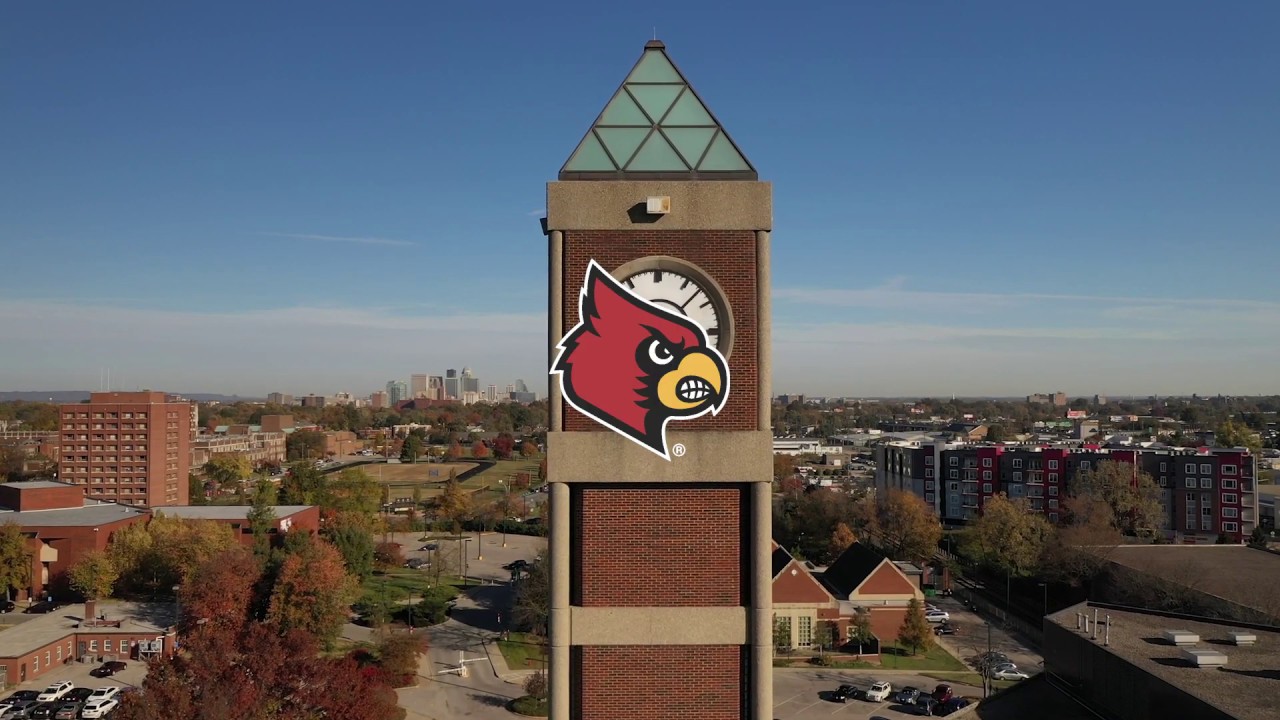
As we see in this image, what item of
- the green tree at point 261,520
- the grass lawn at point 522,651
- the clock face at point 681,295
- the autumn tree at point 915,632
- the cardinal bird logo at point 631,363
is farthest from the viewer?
the green tree at point 261,520

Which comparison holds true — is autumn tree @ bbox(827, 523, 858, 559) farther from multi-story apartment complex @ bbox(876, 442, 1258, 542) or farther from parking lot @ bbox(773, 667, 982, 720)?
parking lot @ bbox(773, 667, 982, 720)

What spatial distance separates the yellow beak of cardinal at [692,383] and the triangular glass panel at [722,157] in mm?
2338

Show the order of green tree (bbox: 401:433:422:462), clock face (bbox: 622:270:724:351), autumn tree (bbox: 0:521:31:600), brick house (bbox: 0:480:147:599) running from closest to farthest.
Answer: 1. clock face (bbox: 622:270:724:351)
2. autumn tree (bbox: 0:521:31:600)
3. brick house (bbox: 0:480:147:599)
4. green tree (bbox: 401:433:422:462)

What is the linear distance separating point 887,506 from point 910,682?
32.2 metres

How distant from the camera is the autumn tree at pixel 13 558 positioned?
2153 inches

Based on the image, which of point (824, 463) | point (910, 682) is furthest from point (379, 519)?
point (824, 463)

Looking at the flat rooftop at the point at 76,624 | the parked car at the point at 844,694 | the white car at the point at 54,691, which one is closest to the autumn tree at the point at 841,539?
the parked car at the point at 844,694

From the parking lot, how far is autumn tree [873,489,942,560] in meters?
28.1

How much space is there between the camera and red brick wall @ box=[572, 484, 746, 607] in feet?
31.3

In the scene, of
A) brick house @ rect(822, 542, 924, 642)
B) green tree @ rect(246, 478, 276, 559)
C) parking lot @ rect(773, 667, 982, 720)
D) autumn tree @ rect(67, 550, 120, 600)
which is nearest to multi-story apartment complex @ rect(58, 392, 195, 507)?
green tree @ rect(246, 478, 276, 559)

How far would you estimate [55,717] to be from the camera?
1457 inches

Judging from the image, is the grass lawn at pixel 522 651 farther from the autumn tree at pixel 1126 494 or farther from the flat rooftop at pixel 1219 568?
the autumn tree at pixel 1126 494

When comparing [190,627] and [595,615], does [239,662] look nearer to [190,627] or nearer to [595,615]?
[190,627]

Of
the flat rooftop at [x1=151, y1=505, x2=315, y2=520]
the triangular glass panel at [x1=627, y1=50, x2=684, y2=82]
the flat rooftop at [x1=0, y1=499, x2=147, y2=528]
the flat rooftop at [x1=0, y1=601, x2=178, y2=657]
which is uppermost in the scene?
the triangular glass panel at [x1=627, y1=50, x2=684, y2=82]
